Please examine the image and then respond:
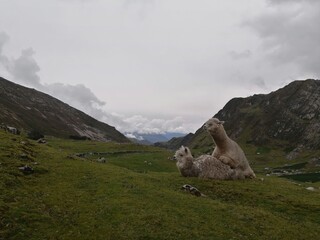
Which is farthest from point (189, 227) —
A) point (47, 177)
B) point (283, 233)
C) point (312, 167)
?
point (312, 167)

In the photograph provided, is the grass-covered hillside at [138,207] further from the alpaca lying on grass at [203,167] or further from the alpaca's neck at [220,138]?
the alpaca's neck at [220,138]

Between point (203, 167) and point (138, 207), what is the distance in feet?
38.7

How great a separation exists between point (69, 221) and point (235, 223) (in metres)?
9.96

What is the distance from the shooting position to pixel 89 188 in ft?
95.1

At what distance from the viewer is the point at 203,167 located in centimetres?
3484

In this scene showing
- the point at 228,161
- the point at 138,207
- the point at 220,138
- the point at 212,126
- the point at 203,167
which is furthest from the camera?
the point at 220,138

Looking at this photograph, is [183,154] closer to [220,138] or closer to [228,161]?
[220,138]

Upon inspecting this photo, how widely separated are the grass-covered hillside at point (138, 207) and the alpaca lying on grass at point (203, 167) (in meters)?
1.18

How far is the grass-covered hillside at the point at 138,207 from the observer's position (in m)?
21.0

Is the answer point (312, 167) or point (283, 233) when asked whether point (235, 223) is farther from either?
point (312, 167)

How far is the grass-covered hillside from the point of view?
20984 millimetres

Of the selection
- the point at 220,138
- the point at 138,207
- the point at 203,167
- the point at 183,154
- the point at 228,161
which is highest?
the point at 220,138

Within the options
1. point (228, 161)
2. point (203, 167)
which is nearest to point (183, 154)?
point (203, 167)

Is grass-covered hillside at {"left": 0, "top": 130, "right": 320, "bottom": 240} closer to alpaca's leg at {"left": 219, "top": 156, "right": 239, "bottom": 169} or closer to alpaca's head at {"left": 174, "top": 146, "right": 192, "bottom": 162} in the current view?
alpaca's head at {"left": 174, "top": 146, "right": 192, "bottom": 162}
